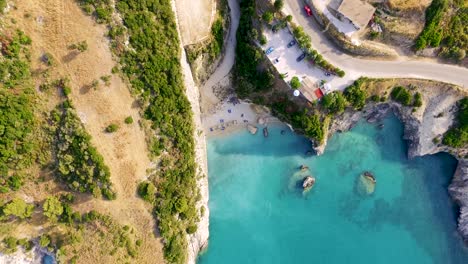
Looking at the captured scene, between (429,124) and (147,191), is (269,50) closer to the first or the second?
(147,191)

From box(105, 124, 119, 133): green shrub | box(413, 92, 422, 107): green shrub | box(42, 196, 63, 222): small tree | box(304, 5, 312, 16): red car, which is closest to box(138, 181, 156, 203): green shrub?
box(105, 124, 119, 133): green shrub

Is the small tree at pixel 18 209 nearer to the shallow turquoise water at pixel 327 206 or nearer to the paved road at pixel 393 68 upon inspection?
the shallow turquoise water at pixel 327 206

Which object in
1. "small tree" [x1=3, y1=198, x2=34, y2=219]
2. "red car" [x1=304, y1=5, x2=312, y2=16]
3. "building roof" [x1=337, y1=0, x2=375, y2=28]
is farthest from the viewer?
"red car" [x1=304, y1=5, x2=312, y2=16]

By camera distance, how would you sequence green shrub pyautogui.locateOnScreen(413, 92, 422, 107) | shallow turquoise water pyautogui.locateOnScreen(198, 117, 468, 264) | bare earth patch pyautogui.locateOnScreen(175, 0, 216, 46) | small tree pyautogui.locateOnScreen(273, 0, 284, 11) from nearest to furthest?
small tree pyautogui.locateOnScreen(273, 0, 284, 11), bare earth patch pyautogui.locateOnScreen(175, 0, 216, 46), green shrub pyautogui.locateOnScreen(413, 92, 422, 107), shallow turquoise water pyautogui.locateOnScreen(198, 117, 468, 264)

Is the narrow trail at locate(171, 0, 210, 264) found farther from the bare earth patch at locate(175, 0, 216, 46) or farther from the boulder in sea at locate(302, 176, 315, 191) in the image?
the boulder in sea at locate(302, 176, 315, 191)

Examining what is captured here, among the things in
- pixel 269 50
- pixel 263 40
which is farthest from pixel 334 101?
pixel 263 40

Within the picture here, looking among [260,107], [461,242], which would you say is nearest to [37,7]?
[260,107]
